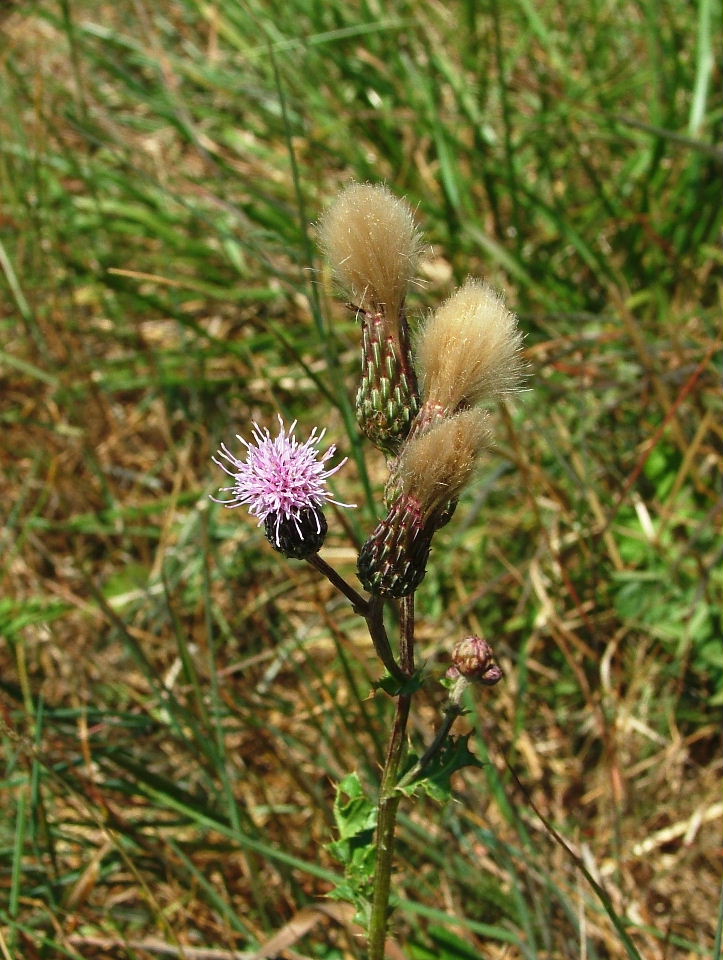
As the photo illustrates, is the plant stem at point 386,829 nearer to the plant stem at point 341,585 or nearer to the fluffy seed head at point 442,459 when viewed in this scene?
the plant stem at point 341,585

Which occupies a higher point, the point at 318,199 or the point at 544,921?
the point at 318,199

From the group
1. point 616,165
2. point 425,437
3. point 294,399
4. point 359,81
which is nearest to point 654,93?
point 616,165

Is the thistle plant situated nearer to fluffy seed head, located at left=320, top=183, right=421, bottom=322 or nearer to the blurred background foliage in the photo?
fluffy seed head, located at left=320, top=183, right=421, bottom=322

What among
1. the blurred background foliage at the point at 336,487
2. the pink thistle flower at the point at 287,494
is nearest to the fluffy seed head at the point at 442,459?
the pink thistle flower at the point at 287,494

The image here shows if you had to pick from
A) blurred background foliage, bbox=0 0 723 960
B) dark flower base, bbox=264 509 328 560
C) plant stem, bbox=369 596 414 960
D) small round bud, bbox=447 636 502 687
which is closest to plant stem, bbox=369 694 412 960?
plant stem, bbox=369 596 414 960

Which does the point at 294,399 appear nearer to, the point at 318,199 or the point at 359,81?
the point at 318,199

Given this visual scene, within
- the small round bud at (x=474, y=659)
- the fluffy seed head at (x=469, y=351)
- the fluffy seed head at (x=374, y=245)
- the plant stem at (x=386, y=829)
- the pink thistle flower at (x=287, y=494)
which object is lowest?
the plant stem at (x=386, y=829)

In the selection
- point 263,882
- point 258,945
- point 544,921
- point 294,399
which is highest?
point 294,399
